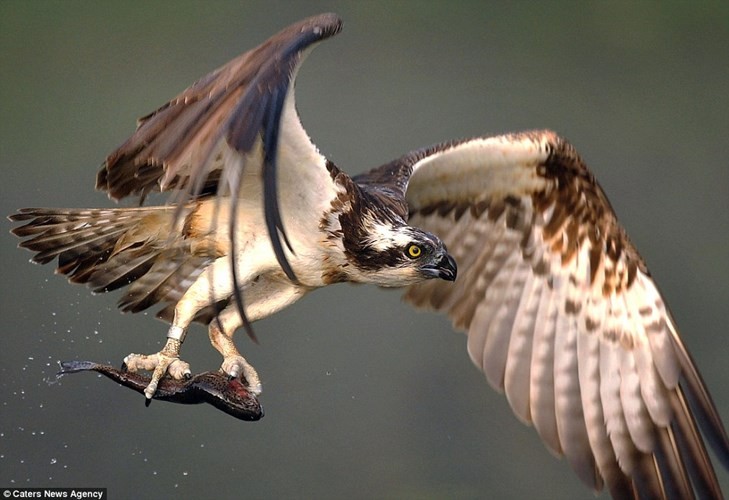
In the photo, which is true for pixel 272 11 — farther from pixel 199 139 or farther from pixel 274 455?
pixel 199 139

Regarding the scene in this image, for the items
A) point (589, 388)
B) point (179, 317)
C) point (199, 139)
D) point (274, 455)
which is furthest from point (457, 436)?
point (199, 139)

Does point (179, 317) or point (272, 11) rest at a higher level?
point (272, 11)

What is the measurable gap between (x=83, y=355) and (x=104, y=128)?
2.81m

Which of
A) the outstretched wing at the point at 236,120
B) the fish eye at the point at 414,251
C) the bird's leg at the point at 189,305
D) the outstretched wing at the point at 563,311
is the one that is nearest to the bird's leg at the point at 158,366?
the bird's leg at the point at 189,305

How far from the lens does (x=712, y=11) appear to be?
1510 cm

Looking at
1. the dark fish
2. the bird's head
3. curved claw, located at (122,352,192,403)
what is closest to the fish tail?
the dark fish

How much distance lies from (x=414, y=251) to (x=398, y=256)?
8 centimetres

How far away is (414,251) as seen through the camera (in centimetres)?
664

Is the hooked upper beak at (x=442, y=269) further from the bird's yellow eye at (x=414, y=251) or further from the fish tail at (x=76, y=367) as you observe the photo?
the fish tail at (x=76, y=367)

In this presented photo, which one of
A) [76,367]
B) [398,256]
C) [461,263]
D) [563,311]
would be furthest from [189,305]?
[563,311]

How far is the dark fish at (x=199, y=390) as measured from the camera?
20.8 feet

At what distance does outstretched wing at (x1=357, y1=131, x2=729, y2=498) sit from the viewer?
284 inches

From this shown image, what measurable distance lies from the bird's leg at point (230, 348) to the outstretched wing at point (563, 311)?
37.6 inches

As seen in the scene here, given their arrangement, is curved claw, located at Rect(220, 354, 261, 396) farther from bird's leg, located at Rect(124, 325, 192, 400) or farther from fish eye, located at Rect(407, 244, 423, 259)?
fish eye, located at Rect(407, 244, 423, 259)
